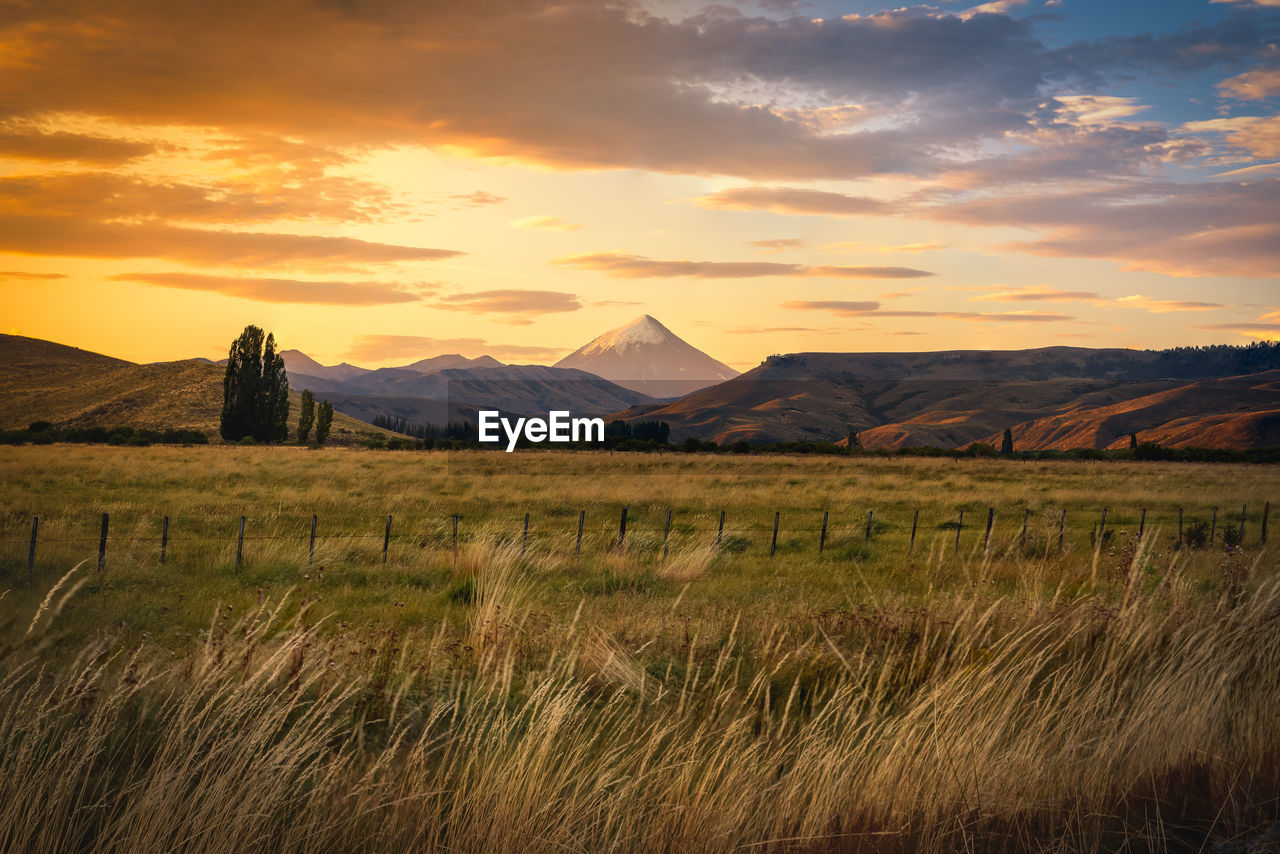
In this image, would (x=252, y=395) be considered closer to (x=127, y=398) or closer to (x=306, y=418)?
(x=306, y=418)

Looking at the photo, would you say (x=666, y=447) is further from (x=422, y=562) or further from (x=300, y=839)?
(x=300, y=839)

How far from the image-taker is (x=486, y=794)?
3.84 m

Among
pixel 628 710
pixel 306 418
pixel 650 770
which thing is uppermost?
pixel 650 770

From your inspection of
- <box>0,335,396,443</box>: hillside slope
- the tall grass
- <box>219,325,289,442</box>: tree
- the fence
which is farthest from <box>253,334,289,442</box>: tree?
the tall grass

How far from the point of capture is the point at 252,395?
286ft

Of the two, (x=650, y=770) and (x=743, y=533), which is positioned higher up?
(x=650, y=770)

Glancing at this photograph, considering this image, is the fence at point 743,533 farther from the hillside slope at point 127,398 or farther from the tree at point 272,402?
the hillside slope at point 127,398

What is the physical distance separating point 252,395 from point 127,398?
69416mm

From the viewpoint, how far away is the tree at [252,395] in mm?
86062

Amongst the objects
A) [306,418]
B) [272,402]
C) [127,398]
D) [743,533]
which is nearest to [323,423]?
[306,418]

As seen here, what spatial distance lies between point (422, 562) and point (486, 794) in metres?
13.0

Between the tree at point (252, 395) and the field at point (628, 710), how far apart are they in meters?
77.2

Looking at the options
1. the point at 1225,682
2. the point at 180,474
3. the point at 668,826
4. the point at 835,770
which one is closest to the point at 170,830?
the point at 668,826

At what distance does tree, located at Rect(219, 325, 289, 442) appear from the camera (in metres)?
86.1
